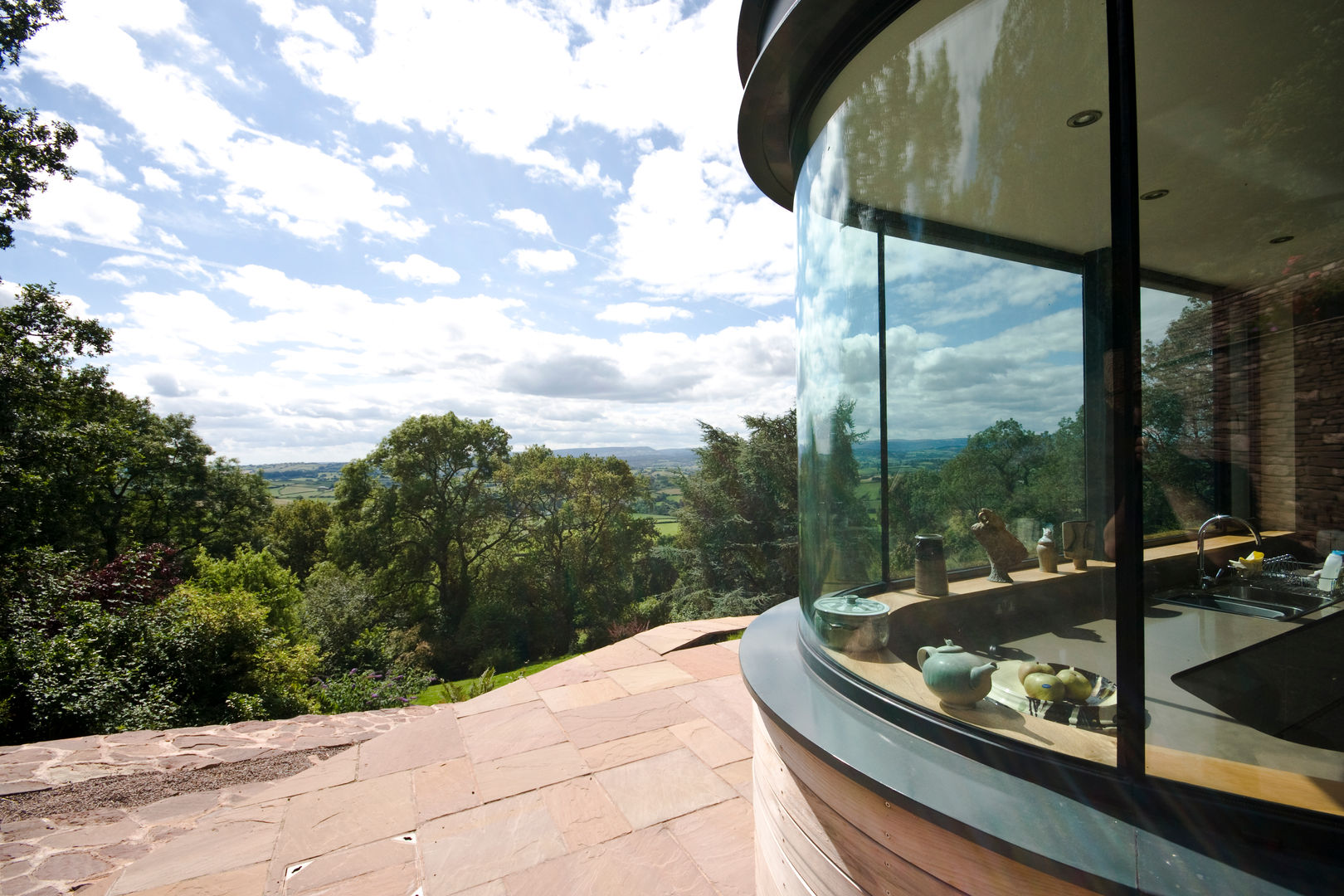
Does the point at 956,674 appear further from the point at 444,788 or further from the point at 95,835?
the point at 95,835

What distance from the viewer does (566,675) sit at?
452cm

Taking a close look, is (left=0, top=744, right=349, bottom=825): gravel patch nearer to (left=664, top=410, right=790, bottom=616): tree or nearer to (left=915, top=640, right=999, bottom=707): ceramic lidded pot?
(left=915, top=640, right=999, bottom=707): ceramic lidded pot

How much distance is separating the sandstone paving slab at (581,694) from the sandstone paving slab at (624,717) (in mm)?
80

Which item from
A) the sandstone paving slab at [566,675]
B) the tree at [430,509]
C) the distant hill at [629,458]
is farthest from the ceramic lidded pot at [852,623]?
the tree at [430,509]

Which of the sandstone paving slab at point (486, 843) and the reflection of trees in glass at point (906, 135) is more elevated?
the reflection of trees in glass at point (906, 135)

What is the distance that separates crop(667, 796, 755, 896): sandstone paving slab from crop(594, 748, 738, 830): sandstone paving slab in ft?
0.23

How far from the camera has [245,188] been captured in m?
7.85

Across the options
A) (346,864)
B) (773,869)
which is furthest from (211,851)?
(773,869)

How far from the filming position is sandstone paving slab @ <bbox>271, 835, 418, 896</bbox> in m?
2.26

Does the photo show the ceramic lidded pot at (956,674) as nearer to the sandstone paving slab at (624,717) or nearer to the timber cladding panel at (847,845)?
the timber cladding panel at (847,845)

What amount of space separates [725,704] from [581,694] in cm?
106

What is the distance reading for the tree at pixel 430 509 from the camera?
62.0 ft

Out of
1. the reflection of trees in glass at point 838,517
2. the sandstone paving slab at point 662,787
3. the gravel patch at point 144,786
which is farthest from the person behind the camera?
the gravel patch at point 144,786

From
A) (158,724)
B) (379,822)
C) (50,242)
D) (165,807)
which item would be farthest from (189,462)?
(379,822)
